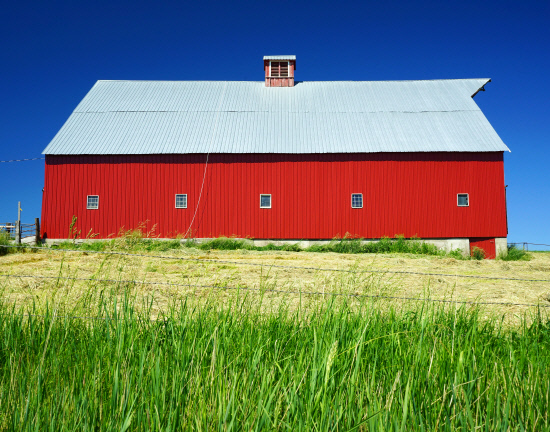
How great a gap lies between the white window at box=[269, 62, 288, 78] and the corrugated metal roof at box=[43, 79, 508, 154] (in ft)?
3.26

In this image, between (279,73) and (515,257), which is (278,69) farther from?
(515,257)

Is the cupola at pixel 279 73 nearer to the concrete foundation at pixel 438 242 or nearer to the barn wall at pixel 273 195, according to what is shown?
the barn wall at pixel 273 195

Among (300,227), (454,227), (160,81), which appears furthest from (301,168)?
(160,81)

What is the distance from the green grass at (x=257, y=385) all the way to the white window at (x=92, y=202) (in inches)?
652

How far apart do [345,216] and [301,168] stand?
9.34ft

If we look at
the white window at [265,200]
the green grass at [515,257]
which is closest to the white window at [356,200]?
the white window at [265,200]

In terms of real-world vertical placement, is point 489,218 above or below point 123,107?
below

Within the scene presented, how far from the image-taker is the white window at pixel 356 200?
756 inches

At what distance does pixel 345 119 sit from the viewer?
2083 cm

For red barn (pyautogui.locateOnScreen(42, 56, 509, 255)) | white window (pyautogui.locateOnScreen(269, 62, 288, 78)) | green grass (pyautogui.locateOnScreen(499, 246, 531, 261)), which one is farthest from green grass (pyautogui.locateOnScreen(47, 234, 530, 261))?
white window (pyautogui.locateOnScreen(269, 62, 288, 78))

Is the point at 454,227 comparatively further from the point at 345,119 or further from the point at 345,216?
the point at 345,119

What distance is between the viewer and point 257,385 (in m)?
2.43

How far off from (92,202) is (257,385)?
18.6 metres

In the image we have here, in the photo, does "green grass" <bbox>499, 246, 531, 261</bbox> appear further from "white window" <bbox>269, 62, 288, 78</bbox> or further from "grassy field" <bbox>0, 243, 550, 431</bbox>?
"grassy field" <bbox>0, 243, 550, 431</bbox>
